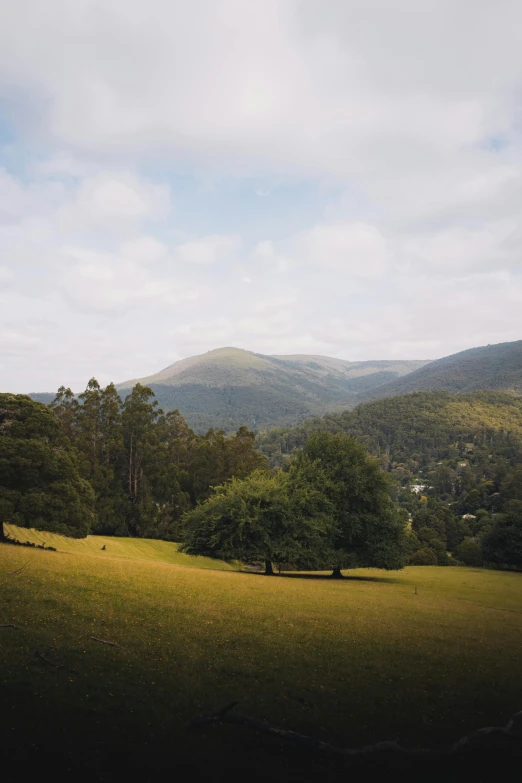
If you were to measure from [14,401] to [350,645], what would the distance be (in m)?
31.7

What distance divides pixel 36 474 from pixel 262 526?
2103 cm

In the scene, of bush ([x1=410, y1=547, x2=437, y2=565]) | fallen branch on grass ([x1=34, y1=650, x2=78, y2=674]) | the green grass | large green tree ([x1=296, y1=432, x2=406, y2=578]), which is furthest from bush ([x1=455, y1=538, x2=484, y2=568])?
fallen branch on grass ([x1=34, y1=650, x2=78, y2=674])

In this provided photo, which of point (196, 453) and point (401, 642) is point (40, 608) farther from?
point (196, 453)

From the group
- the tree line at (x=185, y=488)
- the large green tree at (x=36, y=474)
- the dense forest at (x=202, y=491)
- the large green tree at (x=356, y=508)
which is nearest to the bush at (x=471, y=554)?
the dense forest at (x=202, y=491)

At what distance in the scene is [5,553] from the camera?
25.0m

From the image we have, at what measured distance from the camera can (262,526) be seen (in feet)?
140

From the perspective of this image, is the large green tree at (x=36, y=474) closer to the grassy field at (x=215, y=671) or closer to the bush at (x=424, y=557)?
the grassy field at (x=215, y=671)

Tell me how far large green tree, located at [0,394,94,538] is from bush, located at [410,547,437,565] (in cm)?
6129

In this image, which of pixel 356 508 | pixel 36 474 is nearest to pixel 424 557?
pixel 356 508

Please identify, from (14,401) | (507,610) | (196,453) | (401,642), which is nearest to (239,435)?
(196,453)

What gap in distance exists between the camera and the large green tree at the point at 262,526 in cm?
4197

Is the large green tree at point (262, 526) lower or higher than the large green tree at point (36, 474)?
lower

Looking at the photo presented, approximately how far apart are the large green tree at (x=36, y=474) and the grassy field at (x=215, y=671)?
9.89 m

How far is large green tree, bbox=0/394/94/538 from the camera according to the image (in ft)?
108
